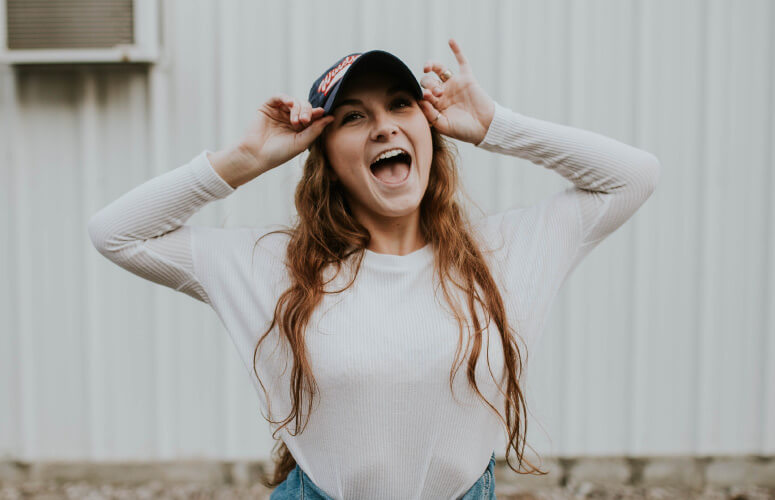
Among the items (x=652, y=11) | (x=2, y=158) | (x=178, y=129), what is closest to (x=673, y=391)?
(x=652, y=11)

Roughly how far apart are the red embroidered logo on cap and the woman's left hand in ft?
0.66

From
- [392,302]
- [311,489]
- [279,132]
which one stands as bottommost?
[311,489]

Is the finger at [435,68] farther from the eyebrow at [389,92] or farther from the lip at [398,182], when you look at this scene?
the lip at [398,182]

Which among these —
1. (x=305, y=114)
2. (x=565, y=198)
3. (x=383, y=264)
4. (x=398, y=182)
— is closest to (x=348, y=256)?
(x=383, y=264)

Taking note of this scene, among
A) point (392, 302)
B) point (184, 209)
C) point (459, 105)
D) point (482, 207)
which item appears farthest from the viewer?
point (482, 207)

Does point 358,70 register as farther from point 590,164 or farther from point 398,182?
point 590,164

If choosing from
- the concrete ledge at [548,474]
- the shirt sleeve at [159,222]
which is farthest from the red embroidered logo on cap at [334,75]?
the concrete ledge at [548,474]

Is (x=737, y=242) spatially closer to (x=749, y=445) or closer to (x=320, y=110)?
(x=749, y=445)

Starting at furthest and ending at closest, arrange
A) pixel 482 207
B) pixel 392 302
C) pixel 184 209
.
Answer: pixel 482 207, pixel 184 209, pixel 392 302

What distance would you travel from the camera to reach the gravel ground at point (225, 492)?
9.07 feet

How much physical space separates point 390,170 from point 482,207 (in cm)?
131

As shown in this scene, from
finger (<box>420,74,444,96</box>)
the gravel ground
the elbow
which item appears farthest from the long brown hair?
the gravel ground

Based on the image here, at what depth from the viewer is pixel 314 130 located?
58.4 inches

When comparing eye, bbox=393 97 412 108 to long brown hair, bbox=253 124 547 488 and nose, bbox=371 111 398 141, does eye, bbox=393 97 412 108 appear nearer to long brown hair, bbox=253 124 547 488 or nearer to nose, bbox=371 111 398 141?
nose, bbox=371 111 398 141
